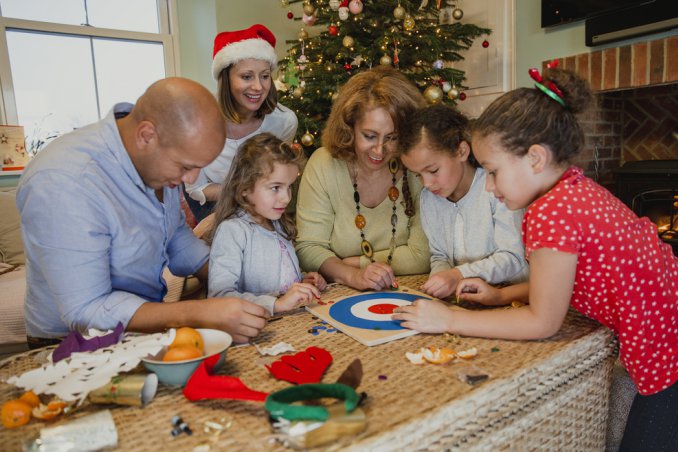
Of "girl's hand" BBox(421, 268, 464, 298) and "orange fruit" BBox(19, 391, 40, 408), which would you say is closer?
"orange fruit" BBox(19, 391, 40, 408)

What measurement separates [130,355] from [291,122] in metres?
1.62

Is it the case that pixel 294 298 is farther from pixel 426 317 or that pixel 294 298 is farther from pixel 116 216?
pixel 116 216

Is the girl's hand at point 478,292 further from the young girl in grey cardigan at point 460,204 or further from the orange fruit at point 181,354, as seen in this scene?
the orange fruit at point 181,354

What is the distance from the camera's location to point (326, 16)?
122 inches

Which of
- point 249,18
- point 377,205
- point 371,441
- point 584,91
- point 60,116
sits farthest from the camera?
point 249,18

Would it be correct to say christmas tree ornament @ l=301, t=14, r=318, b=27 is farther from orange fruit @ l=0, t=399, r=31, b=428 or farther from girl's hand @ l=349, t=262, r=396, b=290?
orange fruit @ l=0, t=399, r=31, b=428

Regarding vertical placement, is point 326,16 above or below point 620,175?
above

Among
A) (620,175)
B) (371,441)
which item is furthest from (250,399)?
(620,175)

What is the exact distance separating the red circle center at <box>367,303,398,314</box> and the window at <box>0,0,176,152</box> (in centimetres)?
363

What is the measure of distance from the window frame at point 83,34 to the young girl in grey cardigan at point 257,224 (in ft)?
10.0

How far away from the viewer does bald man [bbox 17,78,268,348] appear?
38.5 inches

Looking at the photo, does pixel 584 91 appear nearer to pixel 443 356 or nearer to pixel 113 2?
pixel 443 356

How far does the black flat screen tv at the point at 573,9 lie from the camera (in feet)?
9.61

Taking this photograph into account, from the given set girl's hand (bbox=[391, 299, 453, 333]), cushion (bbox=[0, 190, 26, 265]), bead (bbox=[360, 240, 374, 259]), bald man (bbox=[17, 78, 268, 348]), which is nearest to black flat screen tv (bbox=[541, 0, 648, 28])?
bead (bbox=[360, 240, 374, 259])
